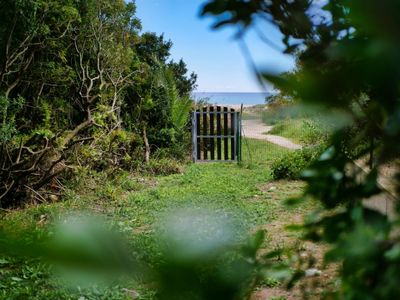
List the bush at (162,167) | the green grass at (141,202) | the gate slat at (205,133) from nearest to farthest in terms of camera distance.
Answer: the green grass at (141,202) < the bush at (162,167) < the gate slat at (205,133)

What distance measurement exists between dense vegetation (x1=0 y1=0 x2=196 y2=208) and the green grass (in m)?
0.46

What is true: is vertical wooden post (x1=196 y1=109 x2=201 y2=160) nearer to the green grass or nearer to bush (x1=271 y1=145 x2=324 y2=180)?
the green grass

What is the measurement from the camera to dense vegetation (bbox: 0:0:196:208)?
664 cm

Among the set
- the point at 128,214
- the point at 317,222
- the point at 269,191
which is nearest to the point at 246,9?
the point at 317,222

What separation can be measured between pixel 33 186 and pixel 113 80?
3336 mm

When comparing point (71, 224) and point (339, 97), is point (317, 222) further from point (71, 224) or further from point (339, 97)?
point (71, 224)

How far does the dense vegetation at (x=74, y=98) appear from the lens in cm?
664

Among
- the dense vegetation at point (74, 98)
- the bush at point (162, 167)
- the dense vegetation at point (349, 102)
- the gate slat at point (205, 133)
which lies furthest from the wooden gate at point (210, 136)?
the dense vegetation at point (349, 102)

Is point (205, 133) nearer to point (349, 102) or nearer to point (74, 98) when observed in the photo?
point (74, 98)

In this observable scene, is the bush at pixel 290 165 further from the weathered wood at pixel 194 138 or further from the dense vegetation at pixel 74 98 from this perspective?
the weathered wood at pixel 194 138

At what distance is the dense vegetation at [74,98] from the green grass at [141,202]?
46 cm

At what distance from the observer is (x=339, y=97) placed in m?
0.44

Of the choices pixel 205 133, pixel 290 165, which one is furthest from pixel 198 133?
pixel 290 165

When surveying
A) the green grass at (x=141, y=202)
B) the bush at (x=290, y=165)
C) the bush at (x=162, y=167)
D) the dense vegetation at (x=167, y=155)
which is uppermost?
the dense vegetation at (x=167, y=155)
